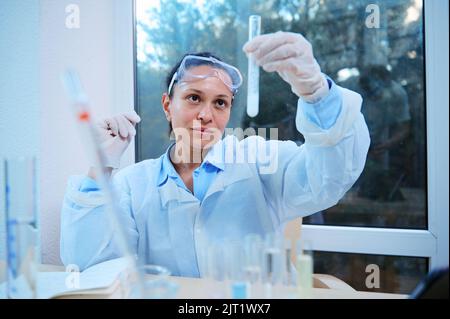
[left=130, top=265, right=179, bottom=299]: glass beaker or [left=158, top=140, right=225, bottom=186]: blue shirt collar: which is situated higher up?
[left=158, top=140, right=225, bottom=186]: blue shirt collar

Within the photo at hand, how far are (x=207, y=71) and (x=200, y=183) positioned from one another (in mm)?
387

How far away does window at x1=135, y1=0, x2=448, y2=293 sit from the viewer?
4.60ft

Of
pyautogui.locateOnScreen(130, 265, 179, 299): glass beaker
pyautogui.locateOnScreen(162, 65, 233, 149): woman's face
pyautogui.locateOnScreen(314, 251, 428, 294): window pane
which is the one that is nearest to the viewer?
pyautogui.locateOnScreen(130, 265, 179, 299): glass beaker

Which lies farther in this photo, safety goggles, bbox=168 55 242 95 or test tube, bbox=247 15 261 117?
safety goggles, bbox=168 55 242 95

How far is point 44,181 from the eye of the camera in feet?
4.26

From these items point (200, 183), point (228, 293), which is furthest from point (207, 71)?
point (228, 293)

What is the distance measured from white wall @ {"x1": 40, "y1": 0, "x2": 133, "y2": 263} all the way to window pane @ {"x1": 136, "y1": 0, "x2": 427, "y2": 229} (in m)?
0.08

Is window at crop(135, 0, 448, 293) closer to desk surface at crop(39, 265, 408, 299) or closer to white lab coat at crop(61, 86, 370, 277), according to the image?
white lab coat at crop(61, 86, 370, 277)

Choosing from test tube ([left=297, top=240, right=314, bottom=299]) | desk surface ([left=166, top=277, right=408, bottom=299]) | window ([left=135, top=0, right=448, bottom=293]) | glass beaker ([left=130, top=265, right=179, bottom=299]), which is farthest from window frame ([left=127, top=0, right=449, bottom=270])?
glass beaker ([left=130, top=265, right=179, bottom=299])

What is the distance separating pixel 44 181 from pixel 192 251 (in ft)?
1.90

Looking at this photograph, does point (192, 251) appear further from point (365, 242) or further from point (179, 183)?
point (365, 242)

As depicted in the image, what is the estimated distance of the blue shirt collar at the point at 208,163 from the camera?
1.31 m

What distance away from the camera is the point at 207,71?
1.25 meters

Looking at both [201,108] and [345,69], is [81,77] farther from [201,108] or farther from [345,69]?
[345,69]
